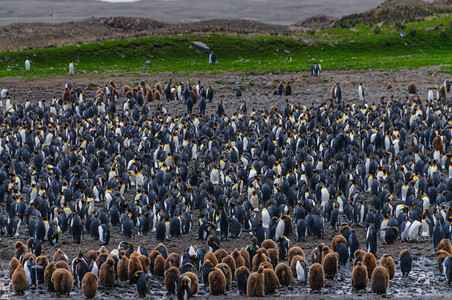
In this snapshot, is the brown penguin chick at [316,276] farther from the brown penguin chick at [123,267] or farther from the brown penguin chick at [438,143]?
the brown penguin chick at [438,143]

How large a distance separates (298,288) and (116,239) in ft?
15.3

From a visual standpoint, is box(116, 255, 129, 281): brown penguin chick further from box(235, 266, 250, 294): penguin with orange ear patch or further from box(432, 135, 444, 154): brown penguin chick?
box(432, 135, 444, 154): brown penguin chick

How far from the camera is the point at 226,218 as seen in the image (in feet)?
48.0

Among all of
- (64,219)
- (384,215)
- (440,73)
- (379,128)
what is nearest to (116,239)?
(64,219)

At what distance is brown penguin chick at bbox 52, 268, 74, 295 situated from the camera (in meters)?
11.7

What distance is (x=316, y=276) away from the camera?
39.0ft

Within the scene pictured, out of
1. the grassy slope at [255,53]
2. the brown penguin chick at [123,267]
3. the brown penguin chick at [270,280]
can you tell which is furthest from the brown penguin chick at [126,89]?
the brown penguin chick at [270,280]

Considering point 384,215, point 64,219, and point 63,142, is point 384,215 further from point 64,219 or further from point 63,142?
point 63,142

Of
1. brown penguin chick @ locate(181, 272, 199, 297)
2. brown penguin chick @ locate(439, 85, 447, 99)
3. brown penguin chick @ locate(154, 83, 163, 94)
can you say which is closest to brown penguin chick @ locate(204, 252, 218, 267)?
brown penguin chick @ locate(181, 272, 199, 297)

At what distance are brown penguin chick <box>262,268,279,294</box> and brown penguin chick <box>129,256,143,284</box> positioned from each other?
2.42 metres

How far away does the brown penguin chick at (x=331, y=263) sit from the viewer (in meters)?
12.3

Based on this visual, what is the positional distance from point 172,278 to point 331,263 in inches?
123

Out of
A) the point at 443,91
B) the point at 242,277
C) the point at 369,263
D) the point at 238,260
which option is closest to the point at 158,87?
the point at 443,91

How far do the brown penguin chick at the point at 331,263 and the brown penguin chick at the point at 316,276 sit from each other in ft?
1.46
